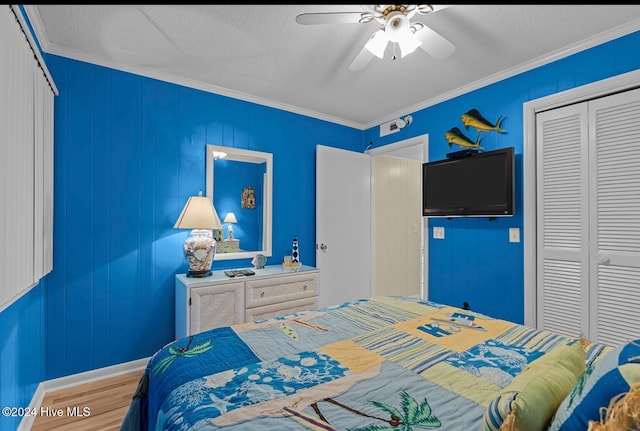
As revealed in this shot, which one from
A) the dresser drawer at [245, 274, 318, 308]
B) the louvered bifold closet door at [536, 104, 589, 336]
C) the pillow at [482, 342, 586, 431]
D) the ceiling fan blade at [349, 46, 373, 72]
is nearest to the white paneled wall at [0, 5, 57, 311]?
the dresser drawer at [245, 274, 318, 308]

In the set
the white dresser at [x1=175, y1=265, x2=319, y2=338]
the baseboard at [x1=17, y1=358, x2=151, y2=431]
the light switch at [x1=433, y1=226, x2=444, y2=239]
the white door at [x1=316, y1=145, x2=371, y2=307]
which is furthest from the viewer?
the white door at [x1=316, y1=145, x2=371, y2=307]

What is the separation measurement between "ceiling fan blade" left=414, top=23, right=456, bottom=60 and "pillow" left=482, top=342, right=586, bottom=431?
1704 mm

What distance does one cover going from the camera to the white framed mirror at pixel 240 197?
299 cm

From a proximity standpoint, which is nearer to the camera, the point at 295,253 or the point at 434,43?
the point at 434,43

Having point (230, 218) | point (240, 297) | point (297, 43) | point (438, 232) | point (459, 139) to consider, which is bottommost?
point (240, 297)

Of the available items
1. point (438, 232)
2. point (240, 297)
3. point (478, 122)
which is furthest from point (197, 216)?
point (478, 122)

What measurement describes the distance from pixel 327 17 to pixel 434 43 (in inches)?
27.3

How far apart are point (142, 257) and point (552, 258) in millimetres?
3222

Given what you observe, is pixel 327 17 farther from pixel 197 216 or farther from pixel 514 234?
pixel 514 234

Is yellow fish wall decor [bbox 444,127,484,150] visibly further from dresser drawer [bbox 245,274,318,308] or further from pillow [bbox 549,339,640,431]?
pillow [bbox 549,339,640,431]

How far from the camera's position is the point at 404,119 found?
362 cm

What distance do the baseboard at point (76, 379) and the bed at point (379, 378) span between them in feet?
4.00

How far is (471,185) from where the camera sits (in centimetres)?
286

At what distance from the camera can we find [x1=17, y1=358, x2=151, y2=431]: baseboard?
2.07m
